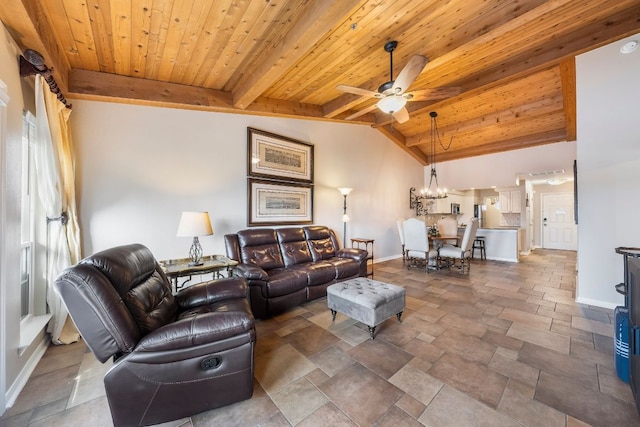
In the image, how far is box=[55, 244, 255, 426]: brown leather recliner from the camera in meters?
1.28

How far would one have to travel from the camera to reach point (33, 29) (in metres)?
1.80

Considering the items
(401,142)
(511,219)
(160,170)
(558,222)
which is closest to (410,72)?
(160,170)

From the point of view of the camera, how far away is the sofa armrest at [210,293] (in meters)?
2.12

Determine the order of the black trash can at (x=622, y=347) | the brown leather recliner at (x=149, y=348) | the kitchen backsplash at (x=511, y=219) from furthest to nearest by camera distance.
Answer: the kitchen backsplash at (x=511, y=219) → the black trash can at (x=622, y=347) → the brown leather recliner at (x=149, y=348)

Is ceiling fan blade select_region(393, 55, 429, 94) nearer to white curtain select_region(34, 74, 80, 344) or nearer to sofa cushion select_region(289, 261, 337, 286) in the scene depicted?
sofa cushion select_region(289, 261, 337, 286)

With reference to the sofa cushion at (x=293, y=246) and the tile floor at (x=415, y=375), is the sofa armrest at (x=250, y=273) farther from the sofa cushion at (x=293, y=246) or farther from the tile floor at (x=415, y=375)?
the sofa cushion at (x=293, y=246)

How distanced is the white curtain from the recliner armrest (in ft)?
5.45

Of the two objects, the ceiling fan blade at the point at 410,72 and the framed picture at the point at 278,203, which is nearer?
the ceiling fan blade at the point at 410,72

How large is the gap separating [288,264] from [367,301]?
1.57 m

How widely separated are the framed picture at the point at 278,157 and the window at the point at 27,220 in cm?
222

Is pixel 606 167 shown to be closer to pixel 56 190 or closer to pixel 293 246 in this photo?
pixel 293 246

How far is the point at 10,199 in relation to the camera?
169 cm

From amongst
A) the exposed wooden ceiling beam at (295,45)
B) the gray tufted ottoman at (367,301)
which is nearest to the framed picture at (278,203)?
the exposed wooden ceiling beam at (295,45)

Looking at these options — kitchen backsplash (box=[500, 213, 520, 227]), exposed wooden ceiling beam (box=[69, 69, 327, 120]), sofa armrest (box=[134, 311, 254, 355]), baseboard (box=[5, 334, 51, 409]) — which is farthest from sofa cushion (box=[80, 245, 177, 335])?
kitchen backsplash (box=[500, 213, 520, 227])
